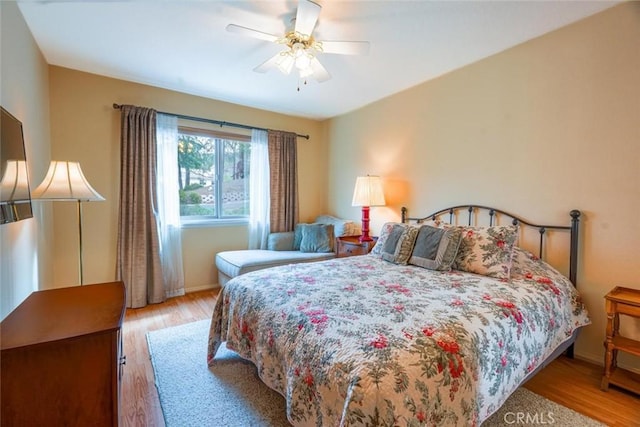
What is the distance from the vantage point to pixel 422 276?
2.15 m

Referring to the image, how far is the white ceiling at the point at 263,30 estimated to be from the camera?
1.98 meters

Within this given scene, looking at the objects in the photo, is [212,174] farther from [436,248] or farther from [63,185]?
[436,248]

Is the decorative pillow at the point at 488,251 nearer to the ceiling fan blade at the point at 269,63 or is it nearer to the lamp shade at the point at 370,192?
the lamp shade at the point at 370,192

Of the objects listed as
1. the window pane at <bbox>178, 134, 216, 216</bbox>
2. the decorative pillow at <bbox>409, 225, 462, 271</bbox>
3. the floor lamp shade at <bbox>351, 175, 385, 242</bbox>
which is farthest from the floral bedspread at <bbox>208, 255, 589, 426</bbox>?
the window pane at <bbox>178, 134, 216, 216</bbox>

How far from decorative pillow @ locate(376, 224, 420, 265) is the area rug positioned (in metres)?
1.16

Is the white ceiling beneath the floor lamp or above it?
above

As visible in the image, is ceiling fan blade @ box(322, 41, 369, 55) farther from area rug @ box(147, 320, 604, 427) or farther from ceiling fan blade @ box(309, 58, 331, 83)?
area rug @ box(147, 320, 604, 427)

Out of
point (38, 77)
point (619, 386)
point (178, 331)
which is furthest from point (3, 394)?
point (619, 386)

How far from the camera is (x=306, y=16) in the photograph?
1.86 meters

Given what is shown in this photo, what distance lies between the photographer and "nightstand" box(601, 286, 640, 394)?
5.68 feet

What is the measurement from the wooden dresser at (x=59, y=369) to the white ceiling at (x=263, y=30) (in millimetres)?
2008

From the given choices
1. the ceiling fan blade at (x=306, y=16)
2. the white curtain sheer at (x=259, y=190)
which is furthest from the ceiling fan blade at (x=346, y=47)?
the white curtain sheer at (x=259, y=190)

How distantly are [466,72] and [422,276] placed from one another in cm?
206

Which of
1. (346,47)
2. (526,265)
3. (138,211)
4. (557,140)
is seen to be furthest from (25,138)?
(557,140)
